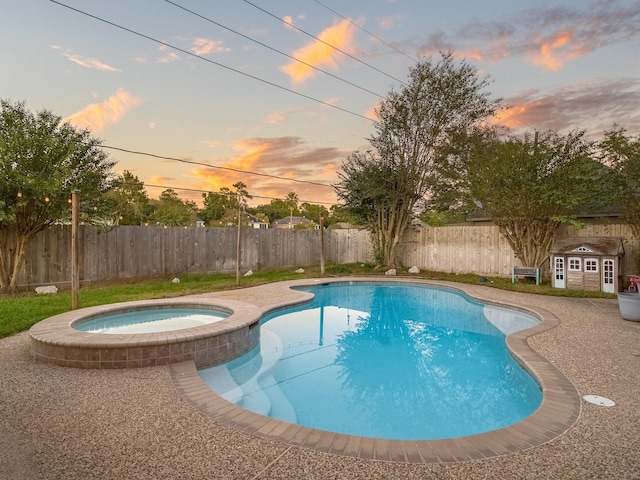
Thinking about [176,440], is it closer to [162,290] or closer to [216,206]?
[162,290]

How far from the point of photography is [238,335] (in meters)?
4.81

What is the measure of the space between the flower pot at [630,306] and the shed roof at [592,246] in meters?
3.14

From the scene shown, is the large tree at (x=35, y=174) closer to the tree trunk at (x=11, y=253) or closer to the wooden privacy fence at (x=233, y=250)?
the tree trunk at (x=11, y=253)

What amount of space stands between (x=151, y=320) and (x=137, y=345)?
6.43 ft

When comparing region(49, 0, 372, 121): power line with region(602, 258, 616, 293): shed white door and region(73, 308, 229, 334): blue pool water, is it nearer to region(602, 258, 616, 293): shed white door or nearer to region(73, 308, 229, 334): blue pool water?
region(73, 308, 229, 334): blue pool water

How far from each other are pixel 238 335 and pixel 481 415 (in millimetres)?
2985

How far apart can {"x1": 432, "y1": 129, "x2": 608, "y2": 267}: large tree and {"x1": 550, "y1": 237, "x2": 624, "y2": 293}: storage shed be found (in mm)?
879

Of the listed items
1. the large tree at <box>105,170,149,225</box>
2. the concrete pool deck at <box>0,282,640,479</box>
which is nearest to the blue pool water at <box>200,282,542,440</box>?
the concrete pool deck at <box>0,282,640,479</box>

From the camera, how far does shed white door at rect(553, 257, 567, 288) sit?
31.0 feet

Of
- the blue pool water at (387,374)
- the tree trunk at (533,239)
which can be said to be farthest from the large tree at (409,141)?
the blue pool water at (387,374)

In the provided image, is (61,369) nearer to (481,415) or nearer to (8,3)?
→ (481,415)

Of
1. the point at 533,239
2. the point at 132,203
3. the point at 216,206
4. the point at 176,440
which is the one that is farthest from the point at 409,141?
the point at 216,206

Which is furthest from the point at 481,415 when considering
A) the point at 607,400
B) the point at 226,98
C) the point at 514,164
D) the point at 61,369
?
the point at 226,98

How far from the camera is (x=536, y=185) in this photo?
990 cm
